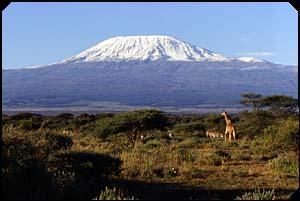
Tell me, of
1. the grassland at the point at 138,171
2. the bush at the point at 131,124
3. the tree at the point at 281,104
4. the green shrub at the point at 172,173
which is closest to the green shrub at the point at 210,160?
the grassland at the point at 138,171

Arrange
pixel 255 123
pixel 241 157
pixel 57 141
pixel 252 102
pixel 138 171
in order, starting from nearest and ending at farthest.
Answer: pixel 138 171 → pixel 57 141 → pixel 241 157 → pixel 255 123 → pixel 252 102

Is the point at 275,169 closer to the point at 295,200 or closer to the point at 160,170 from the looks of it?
the point at 160,170

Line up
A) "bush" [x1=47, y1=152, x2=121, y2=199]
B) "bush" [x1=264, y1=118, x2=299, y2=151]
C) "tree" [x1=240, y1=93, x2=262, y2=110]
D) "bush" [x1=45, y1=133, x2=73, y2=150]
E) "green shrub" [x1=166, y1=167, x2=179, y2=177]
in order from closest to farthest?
1. "bush" [x1=47, y1=152, x2=121, y2=199]
2. "green shrub" [x1=166, y1=167, x2=179, y2=177]
3. "bush" [x1=45, y1=133, x2=73, y2=150]
4. "bush" [x1=264, y1=118, x2=299, y2=151]
5. "tree" [x1=240, y1=93, x2=262, y2=110]

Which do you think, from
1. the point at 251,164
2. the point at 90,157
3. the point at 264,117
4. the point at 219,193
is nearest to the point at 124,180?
the point at 90,157

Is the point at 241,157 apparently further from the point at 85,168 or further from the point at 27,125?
the point at 27,125

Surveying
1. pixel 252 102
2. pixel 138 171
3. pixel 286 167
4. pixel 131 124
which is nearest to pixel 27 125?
pixel 131 124

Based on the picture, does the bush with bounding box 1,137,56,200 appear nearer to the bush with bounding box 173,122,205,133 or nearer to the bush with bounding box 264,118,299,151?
the bush with bounding box 264,118,299,151

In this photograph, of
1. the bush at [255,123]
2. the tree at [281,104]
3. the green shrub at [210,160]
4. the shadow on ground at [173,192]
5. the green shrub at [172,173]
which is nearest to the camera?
the shadow on ground at [173,192]

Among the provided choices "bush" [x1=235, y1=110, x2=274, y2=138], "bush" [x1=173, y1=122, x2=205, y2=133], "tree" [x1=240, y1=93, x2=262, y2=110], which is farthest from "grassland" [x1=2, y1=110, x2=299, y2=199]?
"tree" [x1=240, y1=93, x2=262, y2=110]

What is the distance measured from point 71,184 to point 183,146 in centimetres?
1388

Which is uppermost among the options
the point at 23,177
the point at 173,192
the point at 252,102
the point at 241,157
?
the point at 23,177

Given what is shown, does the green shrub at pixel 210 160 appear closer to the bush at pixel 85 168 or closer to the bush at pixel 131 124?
the bush at pixel 85 168

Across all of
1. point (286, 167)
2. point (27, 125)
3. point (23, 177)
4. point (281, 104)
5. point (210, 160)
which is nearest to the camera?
point (23, 177)

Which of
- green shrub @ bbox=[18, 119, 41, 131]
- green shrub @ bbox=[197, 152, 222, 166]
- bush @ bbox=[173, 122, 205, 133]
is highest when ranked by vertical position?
green shrub @ bbox=[197, 152, 222, 166]
